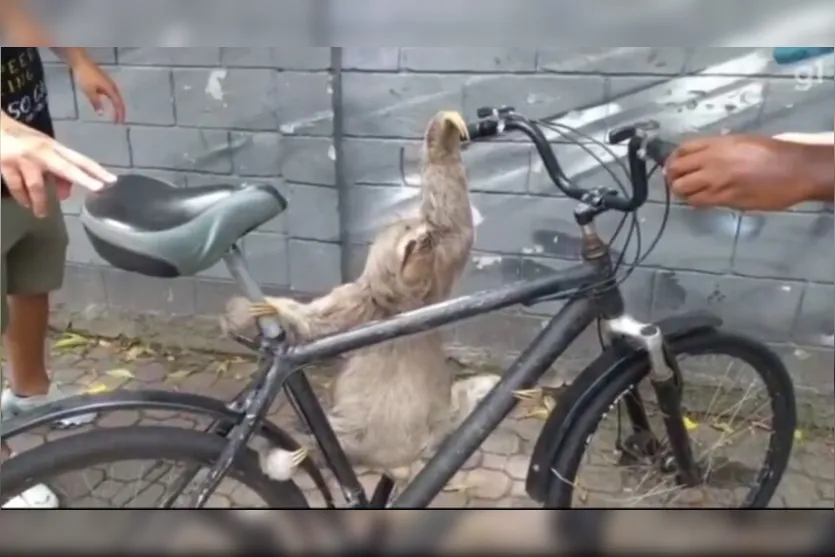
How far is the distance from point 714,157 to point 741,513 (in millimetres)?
371

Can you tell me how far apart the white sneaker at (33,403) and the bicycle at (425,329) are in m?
0.01

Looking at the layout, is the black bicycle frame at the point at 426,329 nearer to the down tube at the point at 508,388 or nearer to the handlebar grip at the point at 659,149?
the down tube at the point at 508,388

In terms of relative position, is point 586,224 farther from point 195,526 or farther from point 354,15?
point 195,526

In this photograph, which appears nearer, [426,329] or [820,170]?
[820,170]

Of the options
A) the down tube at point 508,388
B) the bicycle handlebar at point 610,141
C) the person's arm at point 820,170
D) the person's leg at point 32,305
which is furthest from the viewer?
the down tube at point 508,388

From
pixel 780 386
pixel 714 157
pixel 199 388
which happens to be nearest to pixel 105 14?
pixel 199 388

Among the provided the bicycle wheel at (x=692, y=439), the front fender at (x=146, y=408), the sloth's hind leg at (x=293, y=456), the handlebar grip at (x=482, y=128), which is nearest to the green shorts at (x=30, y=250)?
the front fender at (x=146, y=408)

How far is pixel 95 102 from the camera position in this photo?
2.74ft

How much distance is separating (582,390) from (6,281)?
0.69m

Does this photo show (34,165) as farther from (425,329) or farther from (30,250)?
(425,329)

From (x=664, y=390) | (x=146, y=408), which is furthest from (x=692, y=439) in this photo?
(x=146, y=408)

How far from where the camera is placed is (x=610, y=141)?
3.18 ft

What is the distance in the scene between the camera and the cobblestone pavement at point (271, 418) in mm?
932

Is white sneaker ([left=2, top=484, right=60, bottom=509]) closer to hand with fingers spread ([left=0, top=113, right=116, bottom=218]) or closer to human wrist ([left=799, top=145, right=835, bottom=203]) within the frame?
hand with fingers spread ([left=0, top=113, right=116, bottom=218])
